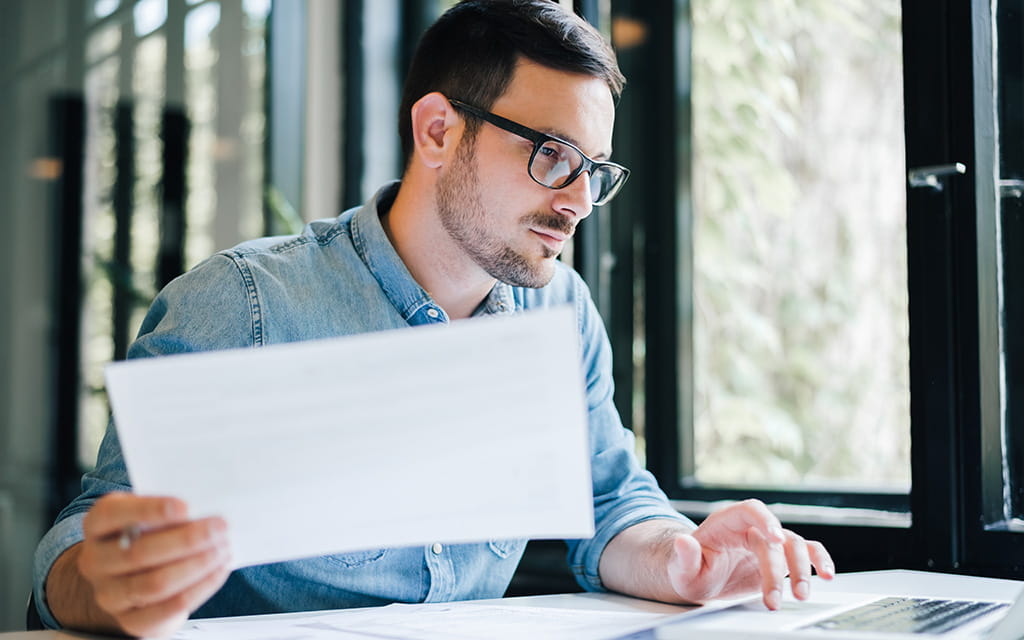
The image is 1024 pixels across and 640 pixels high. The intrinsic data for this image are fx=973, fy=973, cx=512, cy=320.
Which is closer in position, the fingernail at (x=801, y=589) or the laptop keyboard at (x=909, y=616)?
the laptop keyboard at (x=909, y=616)

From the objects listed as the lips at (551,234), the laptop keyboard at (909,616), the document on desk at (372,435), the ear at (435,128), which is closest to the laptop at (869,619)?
the laptop keyboard at (909,616)

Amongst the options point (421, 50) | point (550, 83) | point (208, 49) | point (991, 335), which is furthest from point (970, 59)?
point (208, 49)

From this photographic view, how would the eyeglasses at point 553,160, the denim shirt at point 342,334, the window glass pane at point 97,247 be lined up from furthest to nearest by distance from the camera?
the window glass pane at point 97,247 → the eyeglasses at point 553,160 → the denim shirt at point 342,334

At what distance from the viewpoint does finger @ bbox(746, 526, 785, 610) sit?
0.92 meters

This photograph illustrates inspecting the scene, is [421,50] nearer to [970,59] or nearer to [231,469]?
[970,59]

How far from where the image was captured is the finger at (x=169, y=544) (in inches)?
26.6

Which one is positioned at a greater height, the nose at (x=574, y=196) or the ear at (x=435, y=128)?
the ear at (x=435, y=128)

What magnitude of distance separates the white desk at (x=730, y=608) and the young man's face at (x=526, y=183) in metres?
0.42

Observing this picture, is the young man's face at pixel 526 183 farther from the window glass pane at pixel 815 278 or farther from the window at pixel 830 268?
the window glass pane at pixel 815 278

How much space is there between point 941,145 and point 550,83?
1.82 feet

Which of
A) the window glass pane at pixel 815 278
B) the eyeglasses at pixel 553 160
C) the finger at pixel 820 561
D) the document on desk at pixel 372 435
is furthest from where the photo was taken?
the window glass pane at pixel 815 278

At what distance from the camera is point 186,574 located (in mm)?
688

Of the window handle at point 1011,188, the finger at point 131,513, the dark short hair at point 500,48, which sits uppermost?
the dark short hair at point 500,48

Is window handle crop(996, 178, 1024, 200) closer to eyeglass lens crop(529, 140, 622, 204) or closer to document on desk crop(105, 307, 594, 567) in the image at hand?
eyeglass lens crop(529, 140, 622, 204)
